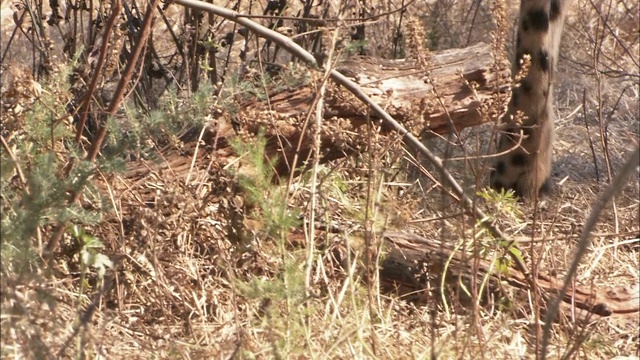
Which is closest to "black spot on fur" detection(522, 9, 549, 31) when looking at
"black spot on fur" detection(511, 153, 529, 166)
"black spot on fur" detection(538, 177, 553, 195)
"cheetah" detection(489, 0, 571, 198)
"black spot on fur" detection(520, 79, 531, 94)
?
"cheetah" detection(489, 0, 571, 198)

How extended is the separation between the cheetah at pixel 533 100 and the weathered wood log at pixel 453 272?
28.5 inches

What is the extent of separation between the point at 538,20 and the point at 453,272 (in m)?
1.37

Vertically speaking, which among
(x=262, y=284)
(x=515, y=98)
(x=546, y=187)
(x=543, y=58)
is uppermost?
(x=543, y=58)

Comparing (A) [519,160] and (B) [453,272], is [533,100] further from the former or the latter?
(B) [453,272]

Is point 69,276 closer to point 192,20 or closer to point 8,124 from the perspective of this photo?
point 8,124

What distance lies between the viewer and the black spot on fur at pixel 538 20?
3967 millimetres

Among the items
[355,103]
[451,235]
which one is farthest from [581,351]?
[355,103]

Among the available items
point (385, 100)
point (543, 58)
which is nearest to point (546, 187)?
point (543, 58)

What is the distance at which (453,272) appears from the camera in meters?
3.07

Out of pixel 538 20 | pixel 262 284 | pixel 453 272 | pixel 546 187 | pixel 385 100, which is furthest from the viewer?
pixel 546 187

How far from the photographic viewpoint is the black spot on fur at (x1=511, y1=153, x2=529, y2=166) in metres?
4.19

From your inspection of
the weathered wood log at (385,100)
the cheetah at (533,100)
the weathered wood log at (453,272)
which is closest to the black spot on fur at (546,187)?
the cheetah at (533,100)

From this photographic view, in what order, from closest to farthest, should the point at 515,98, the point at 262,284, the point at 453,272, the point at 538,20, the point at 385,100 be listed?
the point at 262,284 < the point at 453,272 < the point at 385,100 < the point at 538,20 < the point at 515,98

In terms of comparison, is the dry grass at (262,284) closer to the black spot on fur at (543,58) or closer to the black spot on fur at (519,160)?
the black spot on fur at (519,160)
